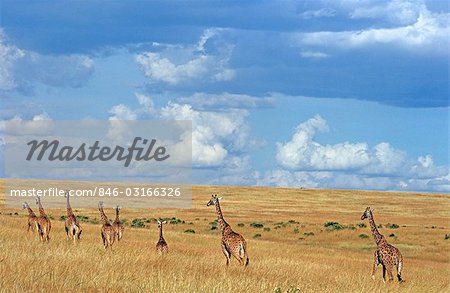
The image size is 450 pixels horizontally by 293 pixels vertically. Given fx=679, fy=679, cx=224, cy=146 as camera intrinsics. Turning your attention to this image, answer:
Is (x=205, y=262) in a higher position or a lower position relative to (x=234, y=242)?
lower

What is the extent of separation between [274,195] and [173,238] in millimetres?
92003

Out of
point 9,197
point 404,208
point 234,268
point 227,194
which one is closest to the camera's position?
point 234,268

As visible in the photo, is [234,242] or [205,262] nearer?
[205,262]

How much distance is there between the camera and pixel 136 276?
38.5ft

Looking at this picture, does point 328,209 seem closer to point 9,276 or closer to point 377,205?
point 377,205

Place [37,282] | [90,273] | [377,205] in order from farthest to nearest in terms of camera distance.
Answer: [377,205] < [90,273] < [37,282]

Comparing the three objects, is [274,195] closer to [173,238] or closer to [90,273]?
[173,238]

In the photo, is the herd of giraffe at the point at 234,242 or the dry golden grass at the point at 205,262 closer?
the dry golden grass at the point at 205,262

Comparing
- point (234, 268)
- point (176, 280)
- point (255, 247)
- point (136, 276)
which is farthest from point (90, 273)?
point (255, 247)

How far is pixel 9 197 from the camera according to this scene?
3649 inches

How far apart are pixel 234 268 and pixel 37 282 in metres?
7.56

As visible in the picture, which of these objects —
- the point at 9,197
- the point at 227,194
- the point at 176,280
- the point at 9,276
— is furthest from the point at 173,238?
the point at 227,194

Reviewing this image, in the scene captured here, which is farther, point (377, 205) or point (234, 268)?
point (377, 205)

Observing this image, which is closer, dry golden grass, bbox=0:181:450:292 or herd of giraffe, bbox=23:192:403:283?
dry golden grass, bbox=0:181:450:292
